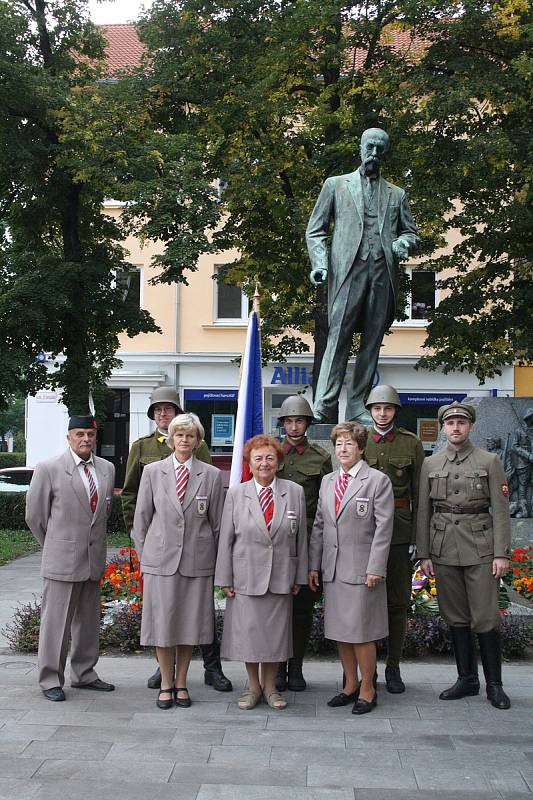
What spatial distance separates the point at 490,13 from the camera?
1652cm

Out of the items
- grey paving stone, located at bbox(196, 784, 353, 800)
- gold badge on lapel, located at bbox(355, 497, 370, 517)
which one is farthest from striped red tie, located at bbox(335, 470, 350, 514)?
grey paving stone, located at bbox(196, 784, 353, 800)

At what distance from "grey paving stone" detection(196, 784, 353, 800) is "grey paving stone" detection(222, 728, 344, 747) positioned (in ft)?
2.18

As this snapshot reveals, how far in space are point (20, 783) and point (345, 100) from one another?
15354 millimetres

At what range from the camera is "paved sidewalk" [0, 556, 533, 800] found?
14.8 feet

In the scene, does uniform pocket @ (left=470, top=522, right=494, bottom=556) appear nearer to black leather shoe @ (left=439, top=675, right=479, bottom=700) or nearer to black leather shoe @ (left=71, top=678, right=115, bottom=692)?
black leather shoe @ (left=439, top=675, right=479, bottom=700)

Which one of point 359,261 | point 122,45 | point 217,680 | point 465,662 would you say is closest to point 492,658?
point 465,662

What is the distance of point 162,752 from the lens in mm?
5023

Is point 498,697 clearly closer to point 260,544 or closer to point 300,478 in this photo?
point 260,544

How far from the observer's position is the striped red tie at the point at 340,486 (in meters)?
5.92

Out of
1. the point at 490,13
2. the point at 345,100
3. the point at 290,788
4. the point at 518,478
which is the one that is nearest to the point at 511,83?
the point at 490,13

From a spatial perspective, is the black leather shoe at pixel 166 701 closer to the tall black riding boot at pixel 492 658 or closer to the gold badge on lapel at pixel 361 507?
the gold badge on lapel at pixel 361 507

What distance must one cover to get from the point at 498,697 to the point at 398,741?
39.8 inches

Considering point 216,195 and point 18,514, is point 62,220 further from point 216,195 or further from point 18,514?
point 18,514

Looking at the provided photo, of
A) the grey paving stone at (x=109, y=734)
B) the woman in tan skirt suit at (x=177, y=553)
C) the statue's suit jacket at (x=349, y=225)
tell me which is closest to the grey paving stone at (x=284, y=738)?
the grey paving stone at (x=109, y=734)
